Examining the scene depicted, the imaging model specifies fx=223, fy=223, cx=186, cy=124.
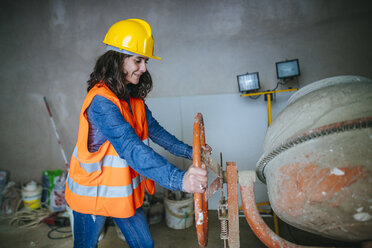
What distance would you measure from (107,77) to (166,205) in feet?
6.16

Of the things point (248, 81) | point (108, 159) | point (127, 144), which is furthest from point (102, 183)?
point (248, 81)

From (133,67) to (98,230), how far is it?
1.00m

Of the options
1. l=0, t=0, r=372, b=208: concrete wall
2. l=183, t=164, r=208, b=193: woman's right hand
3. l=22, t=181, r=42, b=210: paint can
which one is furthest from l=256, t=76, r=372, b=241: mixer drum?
l=22, t=181, r=42, b=210: paint can

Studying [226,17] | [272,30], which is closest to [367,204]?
[272,30]

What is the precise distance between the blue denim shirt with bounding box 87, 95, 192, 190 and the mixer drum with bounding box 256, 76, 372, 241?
47cm

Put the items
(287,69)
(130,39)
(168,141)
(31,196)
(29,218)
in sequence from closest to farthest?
1. (130,39)
2. (168,141)
3. (287,69)
4. (29,218)
5. (31,196)

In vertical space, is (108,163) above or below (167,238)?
above

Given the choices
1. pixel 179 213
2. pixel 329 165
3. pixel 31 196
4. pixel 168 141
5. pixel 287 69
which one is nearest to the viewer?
pixel 329 165

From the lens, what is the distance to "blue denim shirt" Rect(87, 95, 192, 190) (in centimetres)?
96

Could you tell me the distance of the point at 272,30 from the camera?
2.78 m

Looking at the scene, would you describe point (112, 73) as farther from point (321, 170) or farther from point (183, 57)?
point (183, 57)

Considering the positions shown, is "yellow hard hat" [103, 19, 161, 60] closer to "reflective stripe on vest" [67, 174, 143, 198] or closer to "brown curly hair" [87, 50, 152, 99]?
"brown curly hair" [87, 50, 152, 99]

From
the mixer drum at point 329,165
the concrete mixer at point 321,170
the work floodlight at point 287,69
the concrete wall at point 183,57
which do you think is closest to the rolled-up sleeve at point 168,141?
the concrete mixer at point 321,170

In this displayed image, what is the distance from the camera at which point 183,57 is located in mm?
3072
